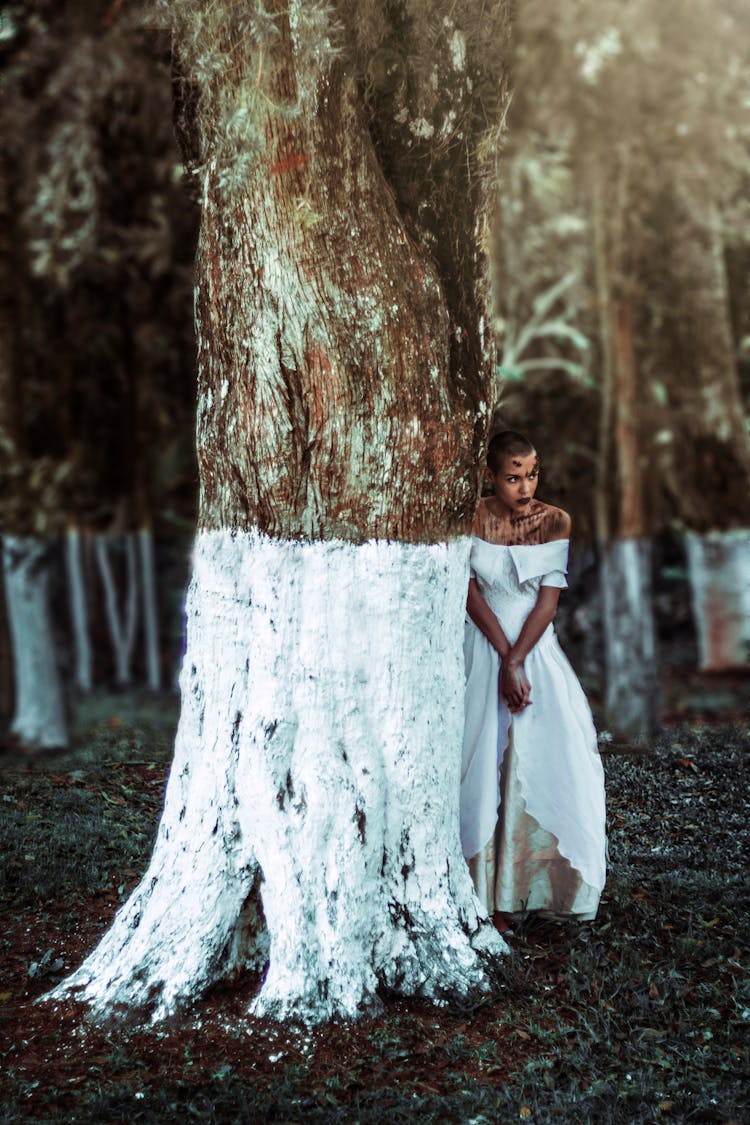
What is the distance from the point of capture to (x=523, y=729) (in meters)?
4.84

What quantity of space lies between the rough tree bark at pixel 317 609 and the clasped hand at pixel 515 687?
0.52 meters

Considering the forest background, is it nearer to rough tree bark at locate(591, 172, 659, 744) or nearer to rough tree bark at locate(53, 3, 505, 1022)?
rough tree bark at locate(591, 172, 659, 744)

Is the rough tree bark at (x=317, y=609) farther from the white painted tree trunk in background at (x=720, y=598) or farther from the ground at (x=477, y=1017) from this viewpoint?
the white painted tree trunk in background at (x=720, y=598)

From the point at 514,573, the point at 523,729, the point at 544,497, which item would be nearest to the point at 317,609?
the point at 514,573

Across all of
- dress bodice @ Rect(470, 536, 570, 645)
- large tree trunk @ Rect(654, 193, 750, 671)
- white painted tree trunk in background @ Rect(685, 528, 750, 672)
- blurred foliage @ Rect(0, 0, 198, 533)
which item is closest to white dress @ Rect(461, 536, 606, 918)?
dress bodice @ Rect(470, 536, 570, 645)

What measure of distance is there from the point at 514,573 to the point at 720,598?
30.5 ft

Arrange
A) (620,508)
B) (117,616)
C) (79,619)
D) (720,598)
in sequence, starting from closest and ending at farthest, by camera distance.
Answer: (620,508), (720,598), (79,619), (117,616)

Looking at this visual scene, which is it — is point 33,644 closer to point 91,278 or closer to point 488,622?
point 91,278

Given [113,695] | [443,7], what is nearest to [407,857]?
[443,7]

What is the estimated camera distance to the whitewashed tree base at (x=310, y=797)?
13.7 ft

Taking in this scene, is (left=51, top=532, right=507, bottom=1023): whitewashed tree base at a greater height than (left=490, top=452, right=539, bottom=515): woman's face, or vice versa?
(left=490, top=452, right=539, bottom=515): woman's face

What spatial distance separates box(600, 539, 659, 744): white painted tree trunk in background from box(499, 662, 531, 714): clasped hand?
6.46m

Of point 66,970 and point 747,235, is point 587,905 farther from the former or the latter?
point 747,235

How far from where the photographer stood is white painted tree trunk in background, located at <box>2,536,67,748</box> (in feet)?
38.4
